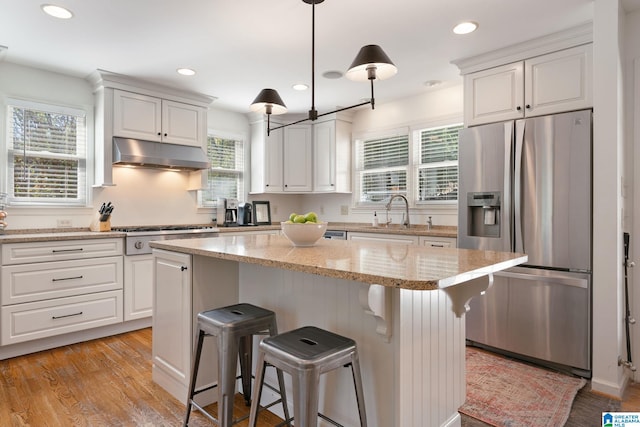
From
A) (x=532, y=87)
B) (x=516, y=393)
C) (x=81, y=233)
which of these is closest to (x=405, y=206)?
(x=532, y=87)

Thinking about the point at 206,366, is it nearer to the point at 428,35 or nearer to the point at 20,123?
the point at 428,35

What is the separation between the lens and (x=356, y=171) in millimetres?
5117

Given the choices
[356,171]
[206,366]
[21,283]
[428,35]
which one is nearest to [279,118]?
[356,171]

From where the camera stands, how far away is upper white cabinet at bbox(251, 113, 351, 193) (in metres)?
4.98

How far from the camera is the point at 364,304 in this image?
4.64 ft

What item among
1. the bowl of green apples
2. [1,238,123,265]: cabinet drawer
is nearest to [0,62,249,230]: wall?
[1,238,123,265]: cabinet drawer

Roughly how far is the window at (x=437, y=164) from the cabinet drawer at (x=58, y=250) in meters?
3.26

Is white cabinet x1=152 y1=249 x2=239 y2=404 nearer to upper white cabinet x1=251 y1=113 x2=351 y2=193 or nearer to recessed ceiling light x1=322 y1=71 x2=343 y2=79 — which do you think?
recessed ceiling light x1=322 y1=71 x2=343 y2=79

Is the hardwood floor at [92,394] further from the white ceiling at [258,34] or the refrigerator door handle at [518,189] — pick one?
the white ceiling at [258,34]

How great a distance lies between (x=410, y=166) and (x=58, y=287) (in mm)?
3742

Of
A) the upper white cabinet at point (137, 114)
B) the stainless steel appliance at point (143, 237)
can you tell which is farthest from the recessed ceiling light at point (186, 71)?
the stainless steel appliance at point (143, 237)

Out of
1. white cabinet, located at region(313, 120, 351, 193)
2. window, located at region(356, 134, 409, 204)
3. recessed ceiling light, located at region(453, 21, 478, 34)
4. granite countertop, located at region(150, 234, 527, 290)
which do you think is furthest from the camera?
white cabinet, located at region(313, 120, 351, 193)

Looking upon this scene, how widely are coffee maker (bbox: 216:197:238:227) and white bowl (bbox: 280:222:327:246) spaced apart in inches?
112

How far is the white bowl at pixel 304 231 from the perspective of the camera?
2021mm
